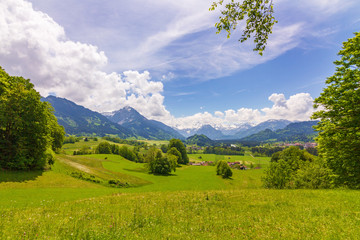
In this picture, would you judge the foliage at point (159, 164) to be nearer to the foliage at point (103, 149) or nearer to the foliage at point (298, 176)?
the foliage at point (298, 176)

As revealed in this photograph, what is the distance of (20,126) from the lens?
31.8 meters

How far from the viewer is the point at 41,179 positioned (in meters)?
32.9

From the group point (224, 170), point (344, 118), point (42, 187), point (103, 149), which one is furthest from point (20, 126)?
point (103, 149)

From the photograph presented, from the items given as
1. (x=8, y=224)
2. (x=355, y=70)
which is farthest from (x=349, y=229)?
(x=355, y=70)

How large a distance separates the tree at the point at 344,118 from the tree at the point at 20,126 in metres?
50.6

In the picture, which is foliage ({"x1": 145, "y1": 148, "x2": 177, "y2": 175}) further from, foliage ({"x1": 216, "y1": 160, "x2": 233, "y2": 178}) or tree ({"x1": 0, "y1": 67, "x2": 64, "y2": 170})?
tree ({"x1": 0, "y1": 67, "x2": 64, "y2": 170})

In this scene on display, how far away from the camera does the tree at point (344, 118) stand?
66.3ft

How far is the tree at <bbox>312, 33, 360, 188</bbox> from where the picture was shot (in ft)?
66.3

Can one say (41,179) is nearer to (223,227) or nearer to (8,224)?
(8,224)

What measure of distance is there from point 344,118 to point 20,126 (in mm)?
53440

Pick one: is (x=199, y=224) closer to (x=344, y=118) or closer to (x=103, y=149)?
(x=344, y=118)

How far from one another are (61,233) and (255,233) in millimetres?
9418

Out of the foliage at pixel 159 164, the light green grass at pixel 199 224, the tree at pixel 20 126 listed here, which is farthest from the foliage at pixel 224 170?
the light green grass at pixel 199 224

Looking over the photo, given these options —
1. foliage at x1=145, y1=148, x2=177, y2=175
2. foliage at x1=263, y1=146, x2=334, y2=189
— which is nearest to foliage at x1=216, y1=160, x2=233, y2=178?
foliage at x1=145, y1=148, x2=177, y2=175
